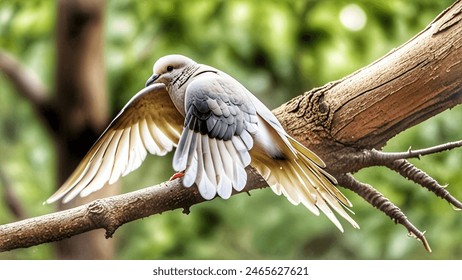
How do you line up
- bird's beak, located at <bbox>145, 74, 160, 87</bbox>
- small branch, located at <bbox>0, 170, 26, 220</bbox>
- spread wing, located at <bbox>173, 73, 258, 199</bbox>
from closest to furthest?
1. spread wing, located at <bbox>173, 73, 258, 199</bbox>
2. bird's beak, located at <bbox>145, 74, 160, 87</bbox>
3. small branch, located at <bbox>0, 170, 26, 220</bbox>

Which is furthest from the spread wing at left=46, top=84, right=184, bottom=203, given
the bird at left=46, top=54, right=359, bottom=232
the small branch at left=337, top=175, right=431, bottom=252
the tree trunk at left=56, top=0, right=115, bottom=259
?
the small branch at left=337, top=175, right=431, bottom=252

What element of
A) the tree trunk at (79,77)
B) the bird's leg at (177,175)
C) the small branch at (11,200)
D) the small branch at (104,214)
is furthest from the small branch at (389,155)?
the small branch at (11,200)

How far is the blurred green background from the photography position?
1117 millimetres

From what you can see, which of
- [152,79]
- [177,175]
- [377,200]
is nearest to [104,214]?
[177,175]

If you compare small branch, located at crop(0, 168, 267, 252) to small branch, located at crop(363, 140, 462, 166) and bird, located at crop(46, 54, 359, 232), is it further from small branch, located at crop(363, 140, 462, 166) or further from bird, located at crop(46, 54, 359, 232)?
small branch, located at crop(363, 140, 462, 166)

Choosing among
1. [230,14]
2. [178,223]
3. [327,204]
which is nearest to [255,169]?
[327,204]

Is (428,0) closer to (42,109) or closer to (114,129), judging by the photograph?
(114,129)

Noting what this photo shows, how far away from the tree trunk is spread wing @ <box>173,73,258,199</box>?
13.0 inches

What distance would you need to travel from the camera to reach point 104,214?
3.24ft

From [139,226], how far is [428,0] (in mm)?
662

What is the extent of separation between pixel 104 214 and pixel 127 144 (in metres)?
0.15

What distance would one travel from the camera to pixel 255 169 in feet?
3.34

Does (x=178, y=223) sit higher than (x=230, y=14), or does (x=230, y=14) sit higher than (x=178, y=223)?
(x=230, y=14)

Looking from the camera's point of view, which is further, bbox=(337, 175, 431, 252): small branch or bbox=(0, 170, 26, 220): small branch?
bbox=(0, 170, 26, 220): small branch
